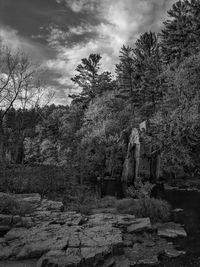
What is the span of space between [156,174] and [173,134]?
11479 mm

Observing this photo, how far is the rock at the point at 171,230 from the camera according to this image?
8.02m

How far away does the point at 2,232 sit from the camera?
23.3 ft

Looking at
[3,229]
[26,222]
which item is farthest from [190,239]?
[3,229]

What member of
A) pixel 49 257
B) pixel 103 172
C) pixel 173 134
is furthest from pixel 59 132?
pixel 49 257

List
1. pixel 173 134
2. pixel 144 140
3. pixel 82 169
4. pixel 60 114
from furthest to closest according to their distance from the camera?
pixel 60 114, pixel 144 140, pixel 82 169, pixel 173 134

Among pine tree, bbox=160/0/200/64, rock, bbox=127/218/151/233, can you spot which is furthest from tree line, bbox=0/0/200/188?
rock, bbox=127/218/151/233

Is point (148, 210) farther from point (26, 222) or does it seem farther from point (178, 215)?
point (26, 222)

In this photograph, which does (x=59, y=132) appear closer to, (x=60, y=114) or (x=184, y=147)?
(x=60, y=114)

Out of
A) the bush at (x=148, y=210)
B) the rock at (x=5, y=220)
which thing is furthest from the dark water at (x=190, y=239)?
the rock at (x=5, y=220)

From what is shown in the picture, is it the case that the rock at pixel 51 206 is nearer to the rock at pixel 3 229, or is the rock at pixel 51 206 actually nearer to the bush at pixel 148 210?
the rock at pixel 3 229

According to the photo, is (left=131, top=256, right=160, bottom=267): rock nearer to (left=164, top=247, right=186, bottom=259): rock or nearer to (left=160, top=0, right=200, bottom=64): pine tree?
(left=164, top=247, right=186, bottom=259): rock

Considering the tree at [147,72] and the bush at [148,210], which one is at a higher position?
the tree at [147,72]

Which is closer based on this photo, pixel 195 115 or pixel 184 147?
pixel 195 115

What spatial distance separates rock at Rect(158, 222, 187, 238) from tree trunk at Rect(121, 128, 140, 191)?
15.3 m
